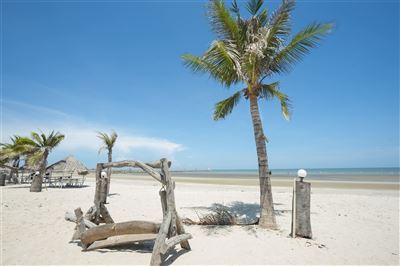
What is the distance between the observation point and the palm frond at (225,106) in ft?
26.2

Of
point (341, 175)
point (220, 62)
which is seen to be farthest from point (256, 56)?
point (341, 175)

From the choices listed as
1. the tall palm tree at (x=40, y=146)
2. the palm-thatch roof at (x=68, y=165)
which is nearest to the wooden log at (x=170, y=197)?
the tall palm tree at (x=40, y=146)

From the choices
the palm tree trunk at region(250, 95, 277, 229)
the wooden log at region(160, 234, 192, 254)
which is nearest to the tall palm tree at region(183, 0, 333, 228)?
the palm tree trunk at region(250, 95, 277, 229)

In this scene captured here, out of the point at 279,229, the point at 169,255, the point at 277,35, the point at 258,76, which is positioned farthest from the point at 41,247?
the point at 277,35

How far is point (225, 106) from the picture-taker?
8.18 metres

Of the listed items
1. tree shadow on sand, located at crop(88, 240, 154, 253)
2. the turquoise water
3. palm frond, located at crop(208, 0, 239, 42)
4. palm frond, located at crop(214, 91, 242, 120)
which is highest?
palm frond, located at crop(208, 0, 239, 42)

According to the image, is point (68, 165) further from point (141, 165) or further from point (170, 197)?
point (170, 197)

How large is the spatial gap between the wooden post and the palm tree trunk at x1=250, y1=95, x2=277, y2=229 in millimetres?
776

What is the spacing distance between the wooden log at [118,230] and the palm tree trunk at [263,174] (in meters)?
3.19

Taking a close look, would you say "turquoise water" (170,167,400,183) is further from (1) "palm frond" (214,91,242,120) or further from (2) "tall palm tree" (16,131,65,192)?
(2) "tall palm tree" (16,131,65,192)

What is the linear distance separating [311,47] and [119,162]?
6.08 metres

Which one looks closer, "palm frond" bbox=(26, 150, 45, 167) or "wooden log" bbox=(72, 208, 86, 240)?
"wooden log" bbox=(72, 208, 86, 240)

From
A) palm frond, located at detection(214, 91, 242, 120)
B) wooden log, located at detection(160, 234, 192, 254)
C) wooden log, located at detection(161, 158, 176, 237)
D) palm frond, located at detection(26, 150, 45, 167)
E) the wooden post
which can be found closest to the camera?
wooden log, located at detection(160, 234, 192, 254)

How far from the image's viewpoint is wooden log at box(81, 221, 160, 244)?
484 centimetres
